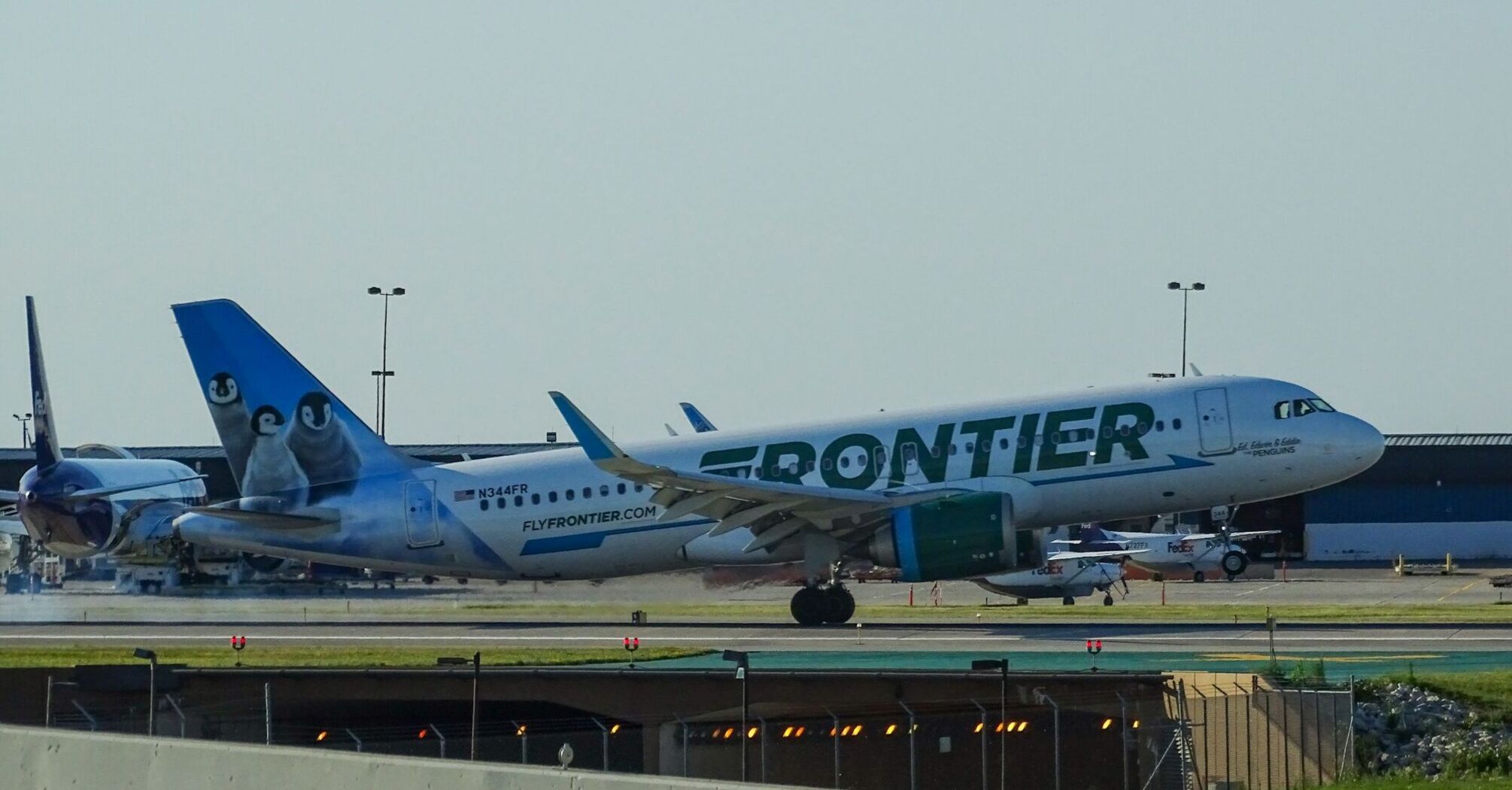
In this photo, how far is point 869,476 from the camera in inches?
1486

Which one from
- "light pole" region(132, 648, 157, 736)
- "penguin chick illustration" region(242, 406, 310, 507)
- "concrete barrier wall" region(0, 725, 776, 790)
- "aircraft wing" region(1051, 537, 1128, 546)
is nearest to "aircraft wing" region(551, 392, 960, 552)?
"penguin chick illustration" region(242, 406, 310, 507)

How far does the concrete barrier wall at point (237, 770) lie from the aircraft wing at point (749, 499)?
2273cm

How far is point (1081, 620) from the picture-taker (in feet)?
128

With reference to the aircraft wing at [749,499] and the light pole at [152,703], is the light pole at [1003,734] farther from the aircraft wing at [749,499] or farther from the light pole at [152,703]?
the aircraft wing at [749,499]

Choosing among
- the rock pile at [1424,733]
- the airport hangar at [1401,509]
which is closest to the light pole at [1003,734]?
the rock pile at [1424,733]

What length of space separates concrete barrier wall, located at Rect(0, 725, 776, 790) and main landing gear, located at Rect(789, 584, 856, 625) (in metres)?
26.1

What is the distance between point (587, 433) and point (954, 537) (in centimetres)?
721

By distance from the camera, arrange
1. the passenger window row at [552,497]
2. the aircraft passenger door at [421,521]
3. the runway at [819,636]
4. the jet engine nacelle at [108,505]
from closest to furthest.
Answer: the runway at [819,636], the passenger window row at [552,497], the aircraft passenger door at [421,521], the jet engine nacelle at [108,505]

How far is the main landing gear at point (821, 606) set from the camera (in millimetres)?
38062

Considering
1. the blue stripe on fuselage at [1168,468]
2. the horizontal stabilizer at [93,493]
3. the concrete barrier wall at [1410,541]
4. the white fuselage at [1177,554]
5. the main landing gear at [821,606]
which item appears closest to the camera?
the blue stripe on fuselage at [1168,468]

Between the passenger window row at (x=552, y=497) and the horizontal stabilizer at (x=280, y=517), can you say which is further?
the horizontal stabilizer at (x=280, y=517)

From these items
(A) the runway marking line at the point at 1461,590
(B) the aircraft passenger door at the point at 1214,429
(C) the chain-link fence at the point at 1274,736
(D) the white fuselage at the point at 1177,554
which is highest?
(B) the aircraft passenger door at the point at 1214,429

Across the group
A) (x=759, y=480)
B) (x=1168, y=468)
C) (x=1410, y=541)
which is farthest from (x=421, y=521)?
(x=1410, y=541)

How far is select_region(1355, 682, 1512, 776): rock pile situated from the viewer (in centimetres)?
2219
